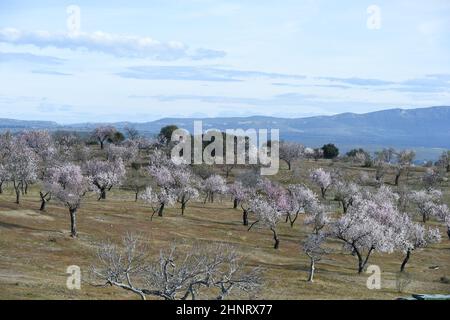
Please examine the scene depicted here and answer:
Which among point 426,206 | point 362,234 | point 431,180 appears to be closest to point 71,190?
point 362,234

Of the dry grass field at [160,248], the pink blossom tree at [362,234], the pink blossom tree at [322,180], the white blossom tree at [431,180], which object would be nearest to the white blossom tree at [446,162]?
the white blossom tree at [431,180]

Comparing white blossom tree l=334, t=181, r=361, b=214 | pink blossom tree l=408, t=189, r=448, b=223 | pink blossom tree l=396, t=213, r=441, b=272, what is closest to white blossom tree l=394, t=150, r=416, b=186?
white blossom tree l=334, t=181, r=361, b=214

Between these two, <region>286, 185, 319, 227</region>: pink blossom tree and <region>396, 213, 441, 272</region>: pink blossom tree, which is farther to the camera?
<region>286, 185, 319, 227</region>: pink blossom tree

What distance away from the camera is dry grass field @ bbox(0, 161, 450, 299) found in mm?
43156

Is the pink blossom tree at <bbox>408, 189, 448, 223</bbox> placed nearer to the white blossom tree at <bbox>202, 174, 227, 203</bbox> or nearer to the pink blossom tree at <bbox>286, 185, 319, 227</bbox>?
the pink blossom tree at <bbox>286, 185, 319, 227</bbox>

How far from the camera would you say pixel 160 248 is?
6288 centimetres

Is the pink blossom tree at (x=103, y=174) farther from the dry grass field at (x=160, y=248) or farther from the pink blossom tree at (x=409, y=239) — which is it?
the pink blossom tree at (x=409, y=239)

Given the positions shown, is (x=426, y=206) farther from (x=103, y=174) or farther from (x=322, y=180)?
(x=103, y=174)

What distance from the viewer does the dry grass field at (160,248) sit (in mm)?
43156

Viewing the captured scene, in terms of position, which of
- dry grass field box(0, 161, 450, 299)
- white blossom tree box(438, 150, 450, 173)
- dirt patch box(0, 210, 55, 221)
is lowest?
dry grass field box(0, 161, 450, 299)

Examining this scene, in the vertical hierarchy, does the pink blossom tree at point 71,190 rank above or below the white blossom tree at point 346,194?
above

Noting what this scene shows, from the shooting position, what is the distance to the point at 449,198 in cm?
12269
